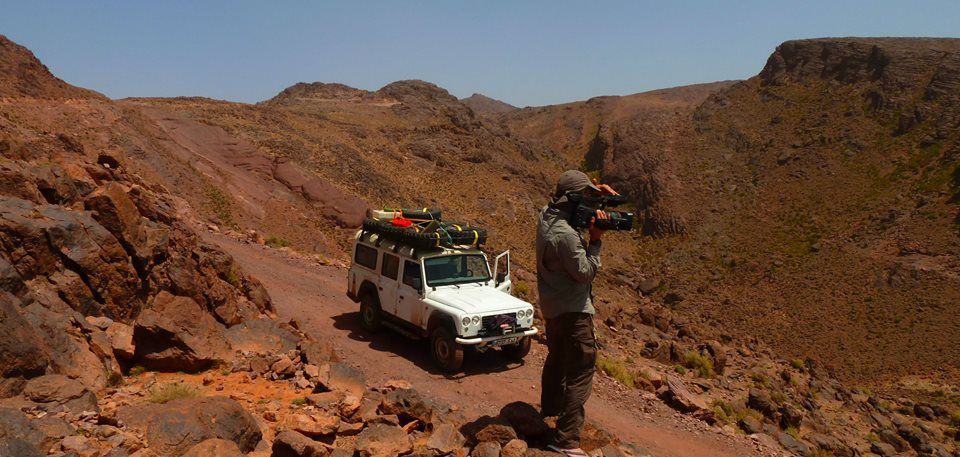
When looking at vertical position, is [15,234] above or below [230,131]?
below

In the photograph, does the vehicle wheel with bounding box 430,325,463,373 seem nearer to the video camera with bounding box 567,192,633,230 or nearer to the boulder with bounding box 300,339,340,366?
the boulder with bounding box 300,339,340,366

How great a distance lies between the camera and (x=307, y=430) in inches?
225

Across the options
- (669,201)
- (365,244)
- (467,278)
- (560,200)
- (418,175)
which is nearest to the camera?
(560,200)

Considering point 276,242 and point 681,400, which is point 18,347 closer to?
point 681,400

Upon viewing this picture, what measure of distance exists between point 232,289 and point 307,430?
16.9 feet

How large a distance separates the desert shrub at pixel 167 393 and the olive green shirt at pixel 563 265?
3.76 metres

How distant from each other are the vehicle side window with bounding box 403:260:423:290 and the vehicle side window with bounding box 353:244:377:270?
1.20 meters

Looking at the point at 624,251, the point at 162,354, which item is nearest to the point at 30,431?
the point at 162,354

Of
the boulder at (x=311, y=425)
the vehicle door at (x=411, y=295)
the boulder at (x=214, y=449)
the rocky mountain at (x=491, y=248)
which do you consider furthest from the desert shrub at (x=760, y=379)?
the boulder at (x=214, y=449)

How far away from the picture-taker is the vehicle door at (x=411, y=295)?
10.5 meters

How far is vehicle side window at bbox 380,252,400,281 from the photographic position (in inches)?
447

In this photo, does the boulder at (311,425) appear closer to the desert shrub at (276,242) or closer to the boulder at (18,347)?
the boulder at (18,347)

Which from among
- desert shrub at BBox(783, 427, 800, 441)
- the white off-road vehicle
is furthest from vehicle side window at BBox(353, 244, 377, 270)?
desert shrub at BBox(783, 427, 800, 441)

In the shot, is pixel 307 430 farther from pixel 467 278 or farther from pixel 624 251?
pixel 624 251
